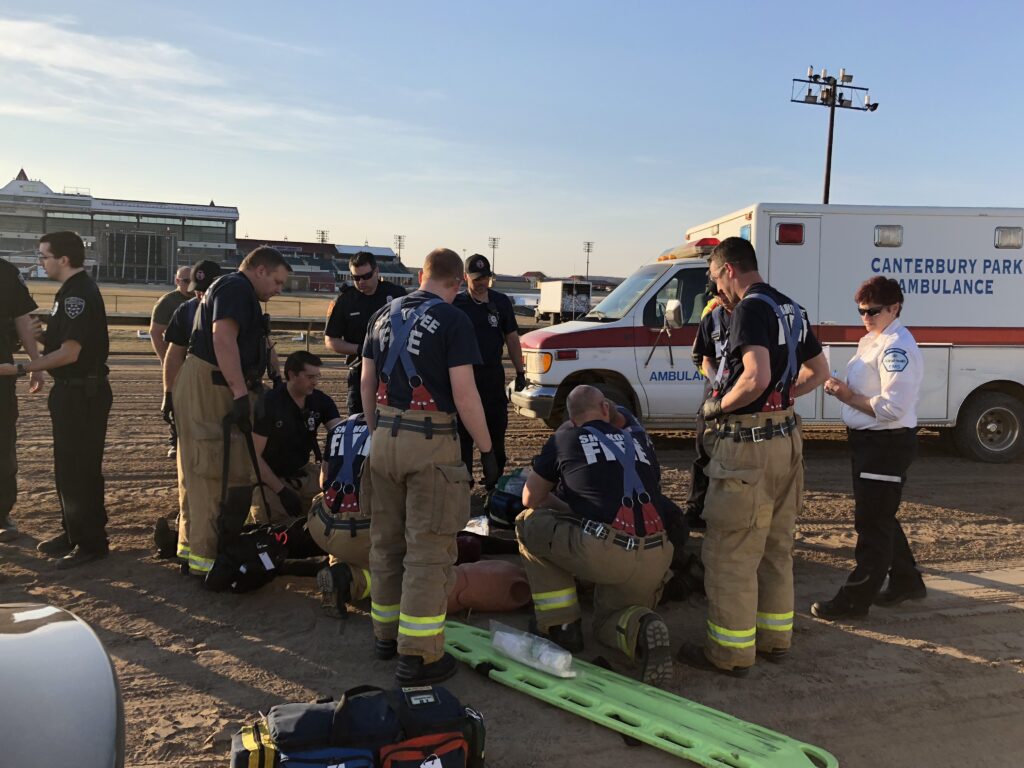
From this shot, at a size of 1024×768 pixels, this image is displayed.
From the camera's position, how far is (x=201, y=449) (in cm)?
512

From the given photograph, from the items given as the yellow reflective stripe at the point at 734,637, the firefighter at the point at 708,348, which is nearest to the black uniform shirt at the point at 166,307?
the firefighter at the point at 708,348

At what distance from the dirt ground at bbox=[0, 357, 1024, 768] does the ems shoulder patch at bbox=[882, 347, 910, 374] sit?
1.51 m

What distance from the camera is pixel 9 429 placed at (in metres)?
5.87

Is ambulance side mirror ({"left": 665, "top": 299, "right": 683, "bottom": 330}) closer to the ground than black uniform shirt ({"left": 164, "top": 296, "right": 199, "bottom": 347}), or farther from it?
farther from it

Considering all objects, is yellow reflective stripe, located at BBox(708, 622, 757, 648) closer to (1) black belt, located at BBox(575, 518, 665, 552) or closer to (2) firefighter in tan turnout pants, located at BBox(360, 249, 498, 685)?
(1) black belt, located at BBox(575, 518, 665, 552)

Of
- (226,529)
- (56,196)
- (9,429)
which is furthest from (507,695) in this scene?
(56,196)

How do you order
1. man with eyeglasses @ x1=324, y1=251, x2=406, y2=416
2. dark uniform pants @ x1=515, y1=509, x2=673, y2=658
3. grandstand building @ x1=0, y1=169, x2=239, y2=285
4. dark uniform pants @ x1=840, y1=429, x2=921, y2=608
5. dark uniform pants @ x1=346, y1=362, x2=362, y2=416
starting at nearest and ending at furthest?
dark uniform pants @ x1=515, y1=509, x2=673, y2=658 → dark uniform pants @ x1=840, y1=429, x2=921, y2=608 → dark uniform pants @ x1=346, y1=362, x2=362, y2=416 → man with eyeglasses @ x1=324, y1=251, x2=406, y2=416 → grandstand building @ x1=0, y1=169, x2=239, y2=285

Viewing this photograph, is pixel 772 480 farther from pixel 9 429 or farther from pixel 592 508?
pixel 9 429

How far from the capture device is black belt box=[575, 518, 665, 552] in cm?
413

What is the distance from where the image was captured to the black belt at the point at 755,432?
4.06 m

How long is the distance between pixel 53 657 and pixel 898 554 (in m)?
4.64

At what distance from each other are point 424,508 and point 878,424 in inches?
104

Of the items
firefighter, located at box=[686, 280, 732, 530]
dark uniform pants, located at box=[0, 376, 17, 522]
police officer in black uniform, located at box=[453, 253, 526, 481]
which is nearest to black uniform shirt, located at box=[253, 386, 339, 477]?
police officer in black uniform, located at box=[453, 253, 526, 481]

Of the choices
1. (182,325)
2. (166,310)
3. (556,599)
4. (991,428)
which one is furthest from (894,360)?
(166,310)
